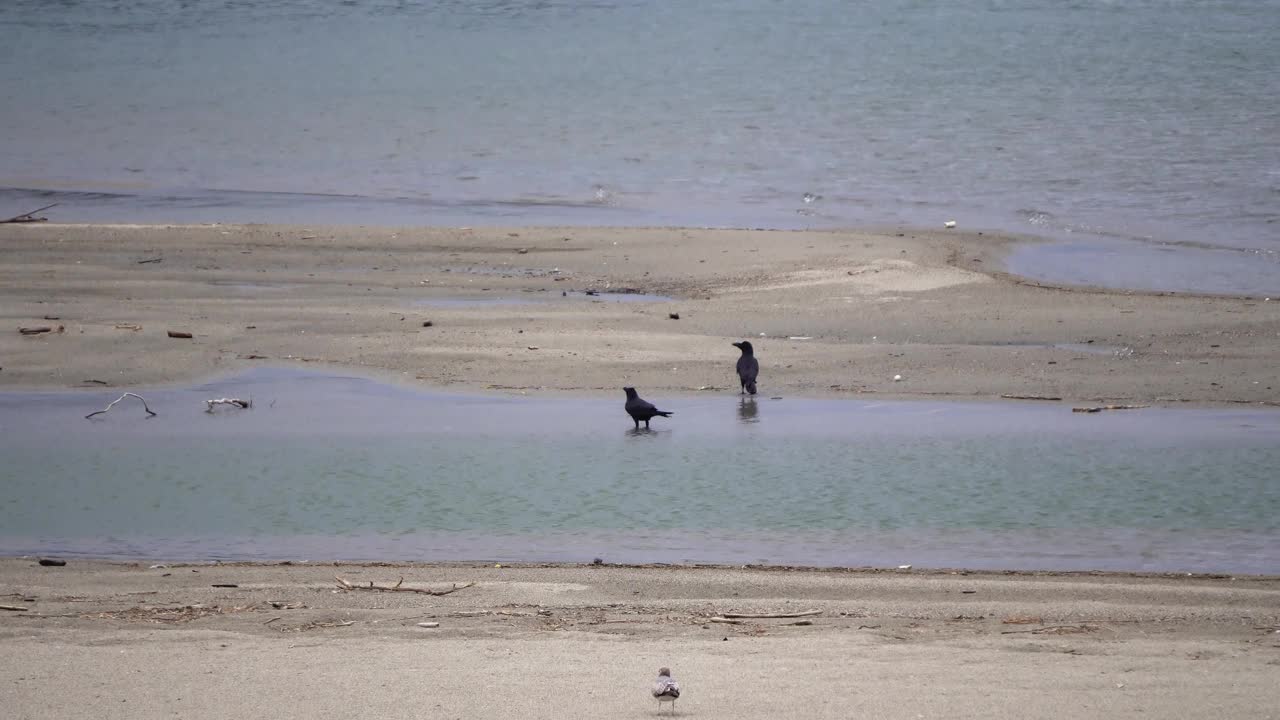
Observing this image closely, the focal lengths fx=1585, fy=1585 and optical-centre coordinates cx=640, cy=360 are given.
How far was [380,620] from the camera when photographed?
6.10 metres

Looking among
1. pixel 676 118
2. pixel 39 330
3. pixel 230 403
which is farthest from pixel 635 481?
pixel 676 118

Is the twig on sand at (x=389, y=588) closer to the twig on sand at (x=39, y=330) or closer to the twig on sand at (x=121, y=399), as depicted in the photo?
the twig on sand at (x=121, y=399)

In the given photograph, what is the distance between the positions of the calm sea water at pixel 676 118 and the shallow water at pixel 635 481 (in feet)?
18.9

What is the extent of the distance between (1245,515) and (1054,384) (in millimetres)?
2729

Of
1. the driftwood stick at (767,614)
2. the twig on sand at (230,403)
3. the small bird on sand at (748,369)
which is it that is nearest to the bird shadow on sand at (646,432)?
the small bird on sand at (748,369)

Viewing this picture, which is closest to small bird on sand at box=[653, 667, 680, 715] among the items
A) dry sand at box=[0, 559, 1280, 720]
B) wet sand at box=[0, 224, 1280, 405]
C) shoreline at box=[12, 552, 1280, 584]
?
dry sand at box=[0, 559, 1280, 720]

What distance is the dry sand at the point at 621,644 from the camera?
16.4 feet

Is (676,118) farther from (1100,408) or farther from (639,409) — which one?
(639,409)

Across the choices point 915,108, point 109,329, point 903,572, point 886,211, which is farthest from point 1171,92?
point 903,572

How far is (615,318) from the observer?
12633 mm

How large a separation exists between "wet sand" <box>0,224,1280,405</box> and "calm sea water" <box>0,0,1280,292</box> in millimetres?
2140

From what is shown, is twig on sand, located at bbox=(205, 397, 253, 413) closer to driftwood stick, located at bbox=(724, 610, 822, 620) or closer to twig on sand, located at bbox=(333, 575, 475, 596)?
twig on sand, located at bbox=(333, 575, 475, 596)

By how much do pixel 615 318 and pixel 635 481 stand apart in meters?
4.03

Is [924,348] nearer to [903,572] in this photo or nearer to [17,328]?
[903,572]
